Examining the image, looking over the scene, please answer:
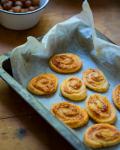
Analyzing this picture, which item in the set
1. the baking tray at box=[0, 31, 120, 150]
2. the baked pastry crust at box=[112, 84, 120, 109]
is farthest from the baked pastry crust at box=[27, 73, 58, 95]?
the baked pastry crust at box=[112, 84, 120, 109]

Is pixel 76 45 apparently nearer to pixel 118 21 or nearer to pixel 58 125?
pixel 118 21

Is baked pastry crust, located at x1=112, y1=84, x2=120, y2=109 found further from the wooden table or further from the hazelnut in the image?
the hazelnut

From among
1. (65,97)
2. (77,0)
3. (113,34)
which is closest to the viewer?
(65,97)

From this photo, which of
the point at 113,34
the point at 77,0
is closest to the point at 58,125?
the point at 113,34

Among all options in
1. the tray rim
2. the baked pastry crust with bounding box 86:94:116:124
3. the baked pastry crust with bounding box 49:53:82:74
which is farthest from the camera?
the baked pastry crust with bounding box 49:53:82:74

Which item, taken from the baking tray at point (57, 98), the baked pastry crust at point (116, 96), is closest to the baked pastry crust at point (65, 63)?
the baking tray at point (57, 98)

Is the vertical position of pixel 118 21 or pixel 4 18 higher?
pixel 4 18

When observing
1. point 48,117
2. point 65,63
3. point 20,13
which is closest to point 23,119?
point 48,117
